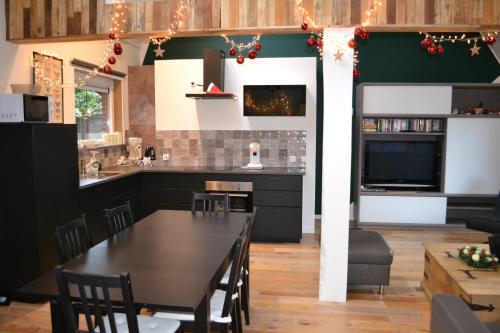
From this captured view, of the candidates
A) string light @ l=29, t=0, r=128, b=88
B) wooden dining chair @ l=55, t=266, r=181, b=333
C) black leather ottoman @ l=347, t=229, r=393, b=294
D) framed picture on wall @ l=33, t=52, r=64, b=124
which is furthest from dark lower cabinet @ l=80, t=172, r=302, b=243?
wooden dining chair @ l=55, t=266, r=181, b=333

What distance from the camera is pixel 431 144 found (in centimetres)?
650

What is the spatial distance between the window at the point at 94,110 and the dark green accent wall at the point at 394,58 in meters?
1.42

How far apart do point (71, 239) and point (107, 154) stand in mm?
3423

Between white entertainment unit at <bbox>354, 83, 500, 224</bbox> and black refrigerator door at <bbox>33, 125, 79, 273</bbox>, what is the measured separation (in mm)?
3998

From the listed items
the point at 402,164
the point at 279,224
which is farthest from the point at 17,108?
the point at 402,164

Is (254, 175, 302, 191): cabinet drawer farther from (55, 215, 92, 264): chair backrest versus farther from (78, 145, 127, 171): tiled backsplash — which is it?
(55, 215, 92, 264): chair backrest

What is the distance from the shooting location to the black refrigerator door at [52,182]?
3.62 m

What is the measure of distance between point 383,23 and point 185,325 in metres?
2.76

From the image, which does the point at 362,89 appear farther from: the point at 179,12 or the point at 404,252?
the point at 179,12

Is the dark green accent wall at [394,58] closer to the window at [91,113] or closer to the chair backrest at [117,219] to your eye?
the window at [91,113]

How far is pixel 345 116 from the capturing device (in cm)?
354

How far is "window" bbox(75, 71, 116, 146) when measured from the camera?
5500 millimetres

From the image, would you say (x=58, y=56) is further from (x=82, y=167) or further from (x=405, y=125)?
(x=405, y=125)

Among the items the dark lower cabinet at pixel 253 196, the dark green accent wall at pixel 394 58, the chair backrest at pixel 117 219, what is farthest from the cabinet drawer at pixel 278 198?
the chair backrest at pixel 117 219
